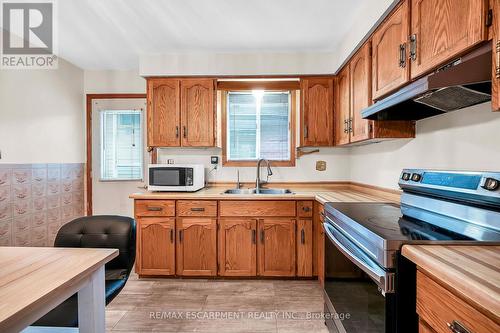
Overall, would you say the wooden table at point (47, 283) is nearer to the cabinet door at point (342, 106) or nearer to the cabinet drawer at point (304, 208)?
the cabinet drawer at point (304, 208)

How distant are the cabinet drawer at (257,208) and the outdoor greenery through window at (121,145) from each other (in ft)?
4.92

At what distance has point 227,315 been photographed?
207 centimetres

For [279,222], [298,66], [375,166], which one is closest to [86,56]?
[298,66]

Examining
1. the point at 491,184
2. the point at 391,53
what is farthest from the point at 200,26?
the point at 491,184

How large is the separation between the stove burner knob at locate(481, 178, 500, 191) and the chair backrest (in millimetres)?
1760

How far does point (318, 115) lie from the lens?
2.89 metres

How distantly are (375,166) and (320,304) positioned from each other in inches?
51.6

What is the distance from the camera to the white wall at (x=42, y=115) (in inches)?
99.5

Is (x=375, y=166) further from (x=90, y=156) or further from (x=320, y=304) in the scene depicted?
(x=90, y=156)

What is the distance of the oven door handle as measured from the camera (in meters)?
0.98

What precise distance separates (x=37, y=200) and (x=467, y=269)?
3471mm

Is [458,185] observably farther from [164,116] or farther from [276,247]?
[164,116]

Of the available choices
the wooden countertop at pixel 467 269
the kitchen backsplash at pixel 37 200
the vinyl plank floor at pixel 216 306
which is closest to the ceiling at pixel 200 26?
the kitchen backsplash at pixel 37 200

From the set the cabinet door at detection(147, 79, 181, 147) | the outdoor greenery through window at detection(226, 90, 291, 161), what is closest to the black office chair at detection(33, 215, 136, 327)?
the cabinet door at detection(147, 79, 181, 147)
